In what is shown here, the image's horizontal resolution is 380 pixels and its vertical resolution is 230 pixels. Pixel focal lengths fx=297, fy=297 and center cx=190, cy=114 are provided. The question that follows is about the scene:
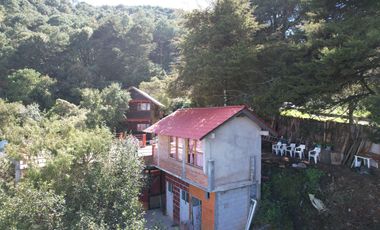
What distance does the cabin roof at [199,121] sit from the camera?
12.1 meters

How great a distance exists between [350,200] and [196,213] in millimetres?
6548

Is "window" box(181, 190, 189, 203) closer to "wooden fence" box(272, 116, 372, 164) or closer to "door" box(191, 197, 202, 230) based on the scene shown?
"door" box(191, 197, 202, 230)

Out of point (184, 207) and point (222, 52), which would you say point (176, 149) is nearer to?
point (184, 207)

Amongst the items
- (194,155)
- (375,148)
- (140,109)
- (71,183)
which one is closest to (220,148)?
(194,155)

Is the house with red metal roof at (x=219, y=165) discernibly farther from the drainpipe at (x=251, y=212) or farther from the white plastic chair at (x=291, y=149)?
the white plastic chair at (x=291, y=149)

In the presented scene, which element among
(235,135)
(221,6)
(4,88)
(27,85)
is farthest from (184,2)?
(4,88)

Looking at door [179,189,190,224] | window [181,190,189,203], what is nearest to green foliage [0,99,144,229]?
window [181,190,189,203]

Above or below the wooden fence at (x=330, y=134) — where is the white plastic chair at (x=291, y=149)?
below

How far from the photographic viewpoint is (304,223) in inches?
484

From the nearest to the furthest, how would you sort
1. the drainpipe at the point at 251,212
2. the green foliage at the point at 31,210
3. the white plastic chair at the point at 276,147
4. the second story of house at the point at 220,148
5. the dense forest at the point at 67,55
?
the green foliage at the point at 31,210 < the second story of house at the point at 220,148 < the drainpipe at the point at 251,212 < the white plastic chair at the point at 276,147 < the dense forest at the point at 67,55

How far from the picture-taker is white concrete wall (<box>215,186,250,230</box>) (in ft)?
41.2

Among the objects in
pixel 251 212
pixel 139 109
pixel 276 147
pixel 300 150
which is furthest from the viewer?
pixel 139 109

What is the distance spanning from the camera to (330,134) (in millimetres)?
15172

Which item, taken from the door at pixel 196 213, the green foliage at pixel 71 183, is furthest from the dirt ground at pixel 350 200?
the green foliage at pixel 71 183
